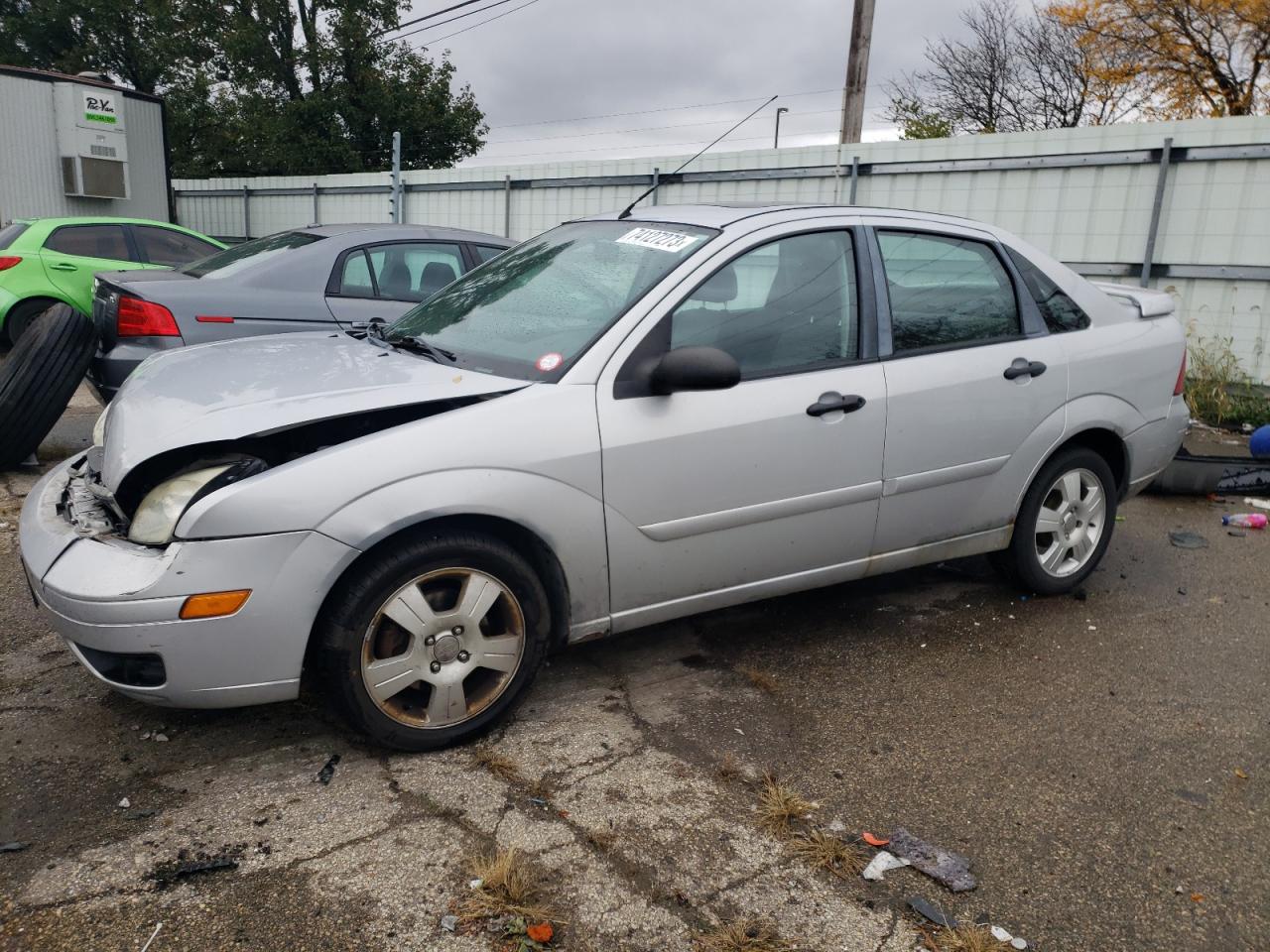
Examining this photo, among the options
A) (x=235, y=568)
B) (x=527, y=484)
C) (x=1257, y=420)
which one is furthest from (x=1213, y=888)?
(x=1257, y=420)

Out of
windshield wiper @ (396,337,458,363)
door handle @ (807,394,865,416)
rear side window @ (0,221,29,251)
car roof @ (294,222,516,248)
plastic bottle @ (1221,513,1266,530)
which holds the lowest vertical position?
plastic bottle @ (1221,513,1266,530)

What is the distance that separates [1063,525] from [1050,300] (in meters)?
0.98

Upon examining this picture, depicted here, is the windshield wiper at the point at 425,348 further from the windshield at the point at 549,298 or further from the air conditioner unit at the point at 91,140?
the air conditioner unit at the point at 91,140

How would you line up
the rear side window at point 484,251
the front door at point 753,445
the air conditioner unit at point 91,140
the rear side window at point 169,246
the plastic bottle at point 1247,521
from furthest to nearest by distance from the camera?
the air conditioner unit at point 91,140 < the rear side window at point 169,246 < the rear side window at point 484,251 < the plastic bottle at point 1247,521 < the front door at point 753,445

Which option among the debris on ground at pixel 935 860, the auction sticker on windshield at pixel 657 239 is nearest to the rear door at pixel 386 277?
the auction sticker on windshield at pixel 657 239

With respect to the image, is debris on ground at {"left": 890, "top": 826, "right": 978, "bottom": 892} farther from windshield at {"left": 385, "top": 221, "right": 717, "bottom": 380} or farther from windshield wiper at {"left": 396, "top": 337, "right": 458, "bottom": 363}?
windshield wiper at {"left": 396, "top": 337, "right": 458, "bottom": 363}

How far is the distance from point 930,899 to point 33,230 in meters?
9.85

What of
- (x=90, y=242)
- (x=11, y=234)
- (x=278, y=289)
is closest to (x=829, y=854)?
(x=278, y=289)

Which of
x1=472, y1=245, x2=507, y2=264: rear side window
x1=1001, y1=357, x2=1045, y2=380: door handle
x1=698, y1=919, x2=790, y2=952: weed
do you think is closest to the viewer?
x1=698, y1=919, x2=790, y2=952: weed

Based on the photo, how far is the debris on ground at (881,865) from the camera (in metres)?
2.54

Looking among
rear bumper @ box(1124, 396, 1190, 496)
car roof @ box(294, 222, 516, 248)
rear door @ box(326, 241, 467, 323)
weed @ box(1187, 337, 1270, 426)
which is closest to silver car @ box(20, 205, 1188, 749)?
rear bumper @ box(1124, 396, 1190, 496)

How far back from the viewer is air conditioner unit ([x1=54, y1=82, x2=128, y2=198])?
51.1ft

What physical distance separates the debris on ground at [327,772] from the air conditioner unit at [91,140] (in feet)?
52.3

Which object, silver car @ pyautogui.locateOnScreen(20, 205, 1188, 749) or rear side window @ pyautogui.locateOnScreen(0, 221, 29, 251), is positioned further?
rear side window @ pyautogui.locateOnScreen(0, 221, 29, 251)
